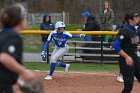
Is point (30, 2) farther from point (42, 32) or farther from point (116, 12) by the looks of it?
point (42, 32)

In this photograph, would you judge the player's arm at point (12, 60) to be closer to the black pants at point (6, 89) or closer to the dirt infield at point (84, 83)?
the black pants at point (6, 89)

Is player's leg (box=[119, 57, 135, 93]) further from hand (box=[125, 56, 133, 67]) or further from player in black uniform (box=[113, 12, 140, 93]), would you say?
hand (box=[125, 56, 133, 67])

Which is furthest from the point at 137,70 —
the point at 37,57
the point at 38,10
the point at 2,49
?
the point at 38,10

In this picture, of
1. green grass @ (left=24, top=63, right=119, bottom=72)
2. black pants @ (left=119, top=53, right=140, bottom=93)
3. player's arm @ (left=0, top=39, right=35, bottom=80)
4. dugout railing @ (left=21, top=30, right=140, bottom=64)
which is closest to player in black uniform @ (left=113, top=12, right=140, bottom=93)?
black pants @ (left=119, top=53, right=140, bottom=93)

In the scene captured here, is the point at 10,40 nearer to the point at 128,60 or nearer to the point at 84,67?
the point at 128,60

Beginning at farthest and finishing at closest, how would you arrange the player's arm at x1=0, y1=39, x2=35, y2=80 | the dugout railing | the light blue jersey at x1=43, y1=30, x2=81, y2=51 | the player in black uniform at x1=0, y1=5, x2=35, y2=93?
the dugout railing, the light blue jersey at x1=43, y1=30, x2=81, y2=51, the player in black uniform at x1=0, y1=5, x2=35, y2=93, the player's arm at x1=0, y1=39, x2=35, y2=80

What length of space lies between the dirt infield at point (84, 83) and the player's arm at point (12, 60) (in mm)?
5298

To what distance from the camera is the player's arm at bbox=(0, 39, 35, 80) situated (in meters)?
4.92

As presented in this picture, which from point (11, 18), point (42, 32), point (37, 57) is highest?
point (11, 18)

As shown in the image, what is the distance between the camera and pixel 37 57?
59.0ft

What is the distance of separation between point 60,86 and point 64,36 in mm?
1572

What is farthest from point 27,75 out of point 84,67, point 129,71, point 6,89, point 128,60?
point 84,67

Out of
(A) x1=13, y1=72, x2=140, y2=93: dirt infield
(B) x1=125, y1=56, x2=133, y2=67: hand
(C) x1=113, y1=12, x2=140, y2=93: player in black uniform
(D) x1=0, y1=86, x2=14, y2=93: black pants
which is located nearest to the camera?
(D) x1=0, y1=86, x2=14, y2=93: black pants

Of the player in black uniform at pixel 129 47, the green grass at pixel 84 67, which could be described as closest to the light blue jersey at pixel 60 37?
the green grass at pixel 84 67
